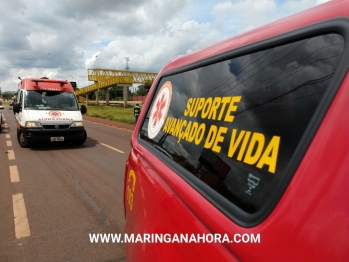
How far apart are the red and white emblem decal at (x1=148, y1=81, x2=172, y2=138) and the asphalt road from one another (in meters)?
1.51

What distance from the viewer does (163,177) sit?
162 centimetres

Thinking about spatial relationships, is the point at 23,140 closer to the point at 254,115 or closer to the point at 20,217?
the point at 20,217

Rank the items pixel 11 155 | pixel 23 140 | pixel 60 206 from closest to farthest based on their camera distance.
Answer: pixel 60 206 → pixel 11 155 → pixel 23 140

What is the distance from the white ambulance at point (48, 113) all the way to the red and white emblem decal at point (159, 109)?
7.24 m

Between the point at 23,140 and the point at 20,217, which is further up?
the point at 23,140

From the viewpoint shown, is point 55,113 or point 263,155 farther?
point 55,113

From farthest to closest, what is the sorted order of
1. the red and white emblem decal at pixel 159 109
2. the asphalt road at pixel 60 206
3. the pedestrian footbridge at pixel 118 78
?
the pedestrian footbridge at pixel 118 78
the asphalt road at pixel 60 206
the red and white emblem decal at pixel 159 109

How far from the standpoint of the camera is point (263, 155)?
101cm

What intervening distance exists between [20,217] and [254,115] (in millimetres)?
3832

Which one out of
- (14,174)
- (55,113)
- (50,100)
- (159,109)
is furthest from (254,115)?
(50,100)

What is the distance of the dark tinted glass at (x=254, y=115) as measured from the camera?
925 mm

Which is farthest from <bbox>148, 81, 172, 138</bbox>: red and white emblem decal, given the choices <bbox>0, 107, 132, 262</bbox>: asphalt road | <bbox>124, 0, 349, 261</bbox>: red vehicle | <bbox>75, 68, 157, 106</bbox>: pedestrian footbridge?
<bbox>75, 68, 157, 106</bbox>: pedestrian footbridge

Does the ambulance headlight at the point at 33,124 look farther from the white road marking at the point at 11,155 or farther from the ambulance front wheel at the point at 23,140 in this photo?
the white road marking at the point at 11,155

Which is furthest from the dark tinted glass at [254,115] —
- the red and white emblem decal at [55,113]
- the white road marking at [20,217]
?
the red and white emblem decal at [55,113]
